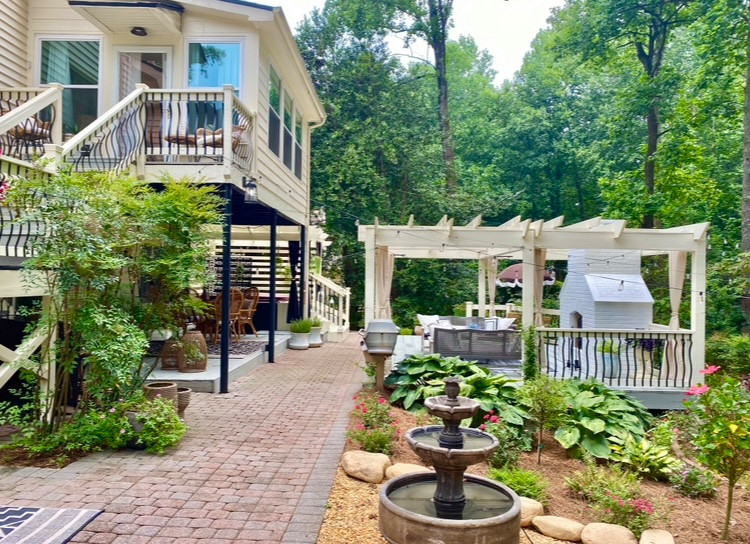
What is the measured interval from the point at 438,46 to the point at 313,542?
22.3 meters

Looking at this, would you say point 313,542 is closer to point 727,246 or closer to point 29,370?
point 29,370

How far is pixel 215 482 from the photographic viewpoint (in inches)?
167

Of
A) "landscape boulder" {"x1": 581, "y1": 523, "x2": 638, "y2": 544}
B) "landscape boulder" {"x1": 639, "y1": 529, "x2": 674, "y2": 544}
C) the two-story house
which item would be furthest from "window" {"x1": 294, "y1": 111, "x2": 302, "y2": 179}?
"landscape boulder" {"x1": 639, "y1": 529, "x2": 674, "y2": 544}

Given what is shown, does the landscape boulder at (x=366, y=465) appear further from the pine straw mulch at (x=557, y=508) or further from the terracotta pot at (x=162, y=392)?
the terracotta pot at (x=162, y=392)

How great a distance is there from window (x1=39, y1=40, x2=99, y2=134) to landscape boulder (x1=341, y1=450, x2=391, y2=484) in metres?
7.48

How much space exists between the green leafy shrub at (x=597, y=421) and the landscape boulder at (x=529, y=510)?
→ 166 cm

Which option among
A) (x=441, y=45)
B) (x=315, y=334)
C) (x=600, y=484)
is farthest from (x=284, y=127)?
(x=441, y=45)

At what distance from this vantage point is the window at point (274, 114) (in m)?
9.95

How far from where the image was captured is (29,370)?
486 centimetres

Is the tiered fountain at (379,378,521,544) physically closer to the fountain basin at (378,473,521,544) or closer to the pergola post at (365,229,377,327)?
the fountain basin at (378,473,521,544)

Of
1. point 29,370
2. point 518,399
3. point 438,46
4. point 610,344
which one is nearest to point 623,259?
point 610,344

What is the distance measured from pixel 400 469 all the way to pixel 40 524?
260cm

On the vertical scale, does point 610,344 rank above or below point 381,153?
below

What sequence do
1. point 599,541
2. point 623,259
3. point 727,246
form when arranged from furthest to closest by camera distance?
point 727,246, point 623,259, point 599,541
